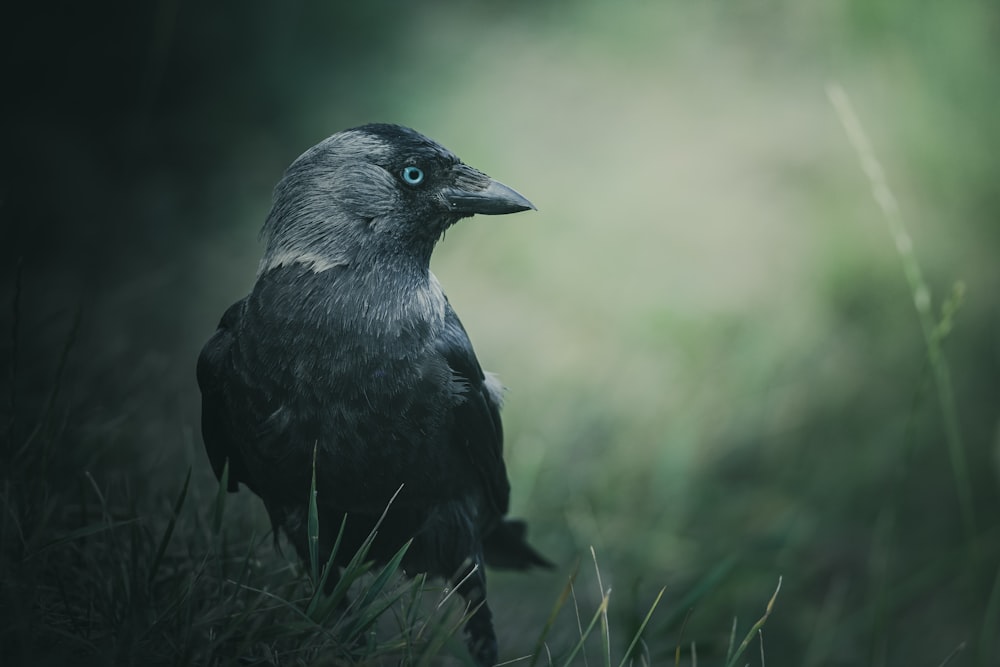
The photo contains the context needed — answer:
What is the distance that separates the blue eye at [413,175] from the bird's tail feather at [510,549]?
1.23m

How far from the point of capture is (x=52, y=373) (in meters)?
2.89

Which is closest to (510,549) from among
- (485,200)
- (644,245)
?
(485,200)

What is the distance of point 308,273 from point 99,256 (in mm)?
2188

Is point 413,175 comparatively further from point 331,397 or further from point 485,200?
point 331,397

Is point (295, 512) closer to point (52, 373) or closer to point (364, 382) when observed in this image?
point (364, 382)

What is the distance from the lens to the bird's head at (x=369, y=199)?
79.0 inches

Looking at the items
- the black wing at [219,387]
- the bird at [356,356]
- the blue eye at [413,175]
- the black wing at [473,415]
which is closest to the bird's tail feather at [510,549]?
the black wing at [473,415]

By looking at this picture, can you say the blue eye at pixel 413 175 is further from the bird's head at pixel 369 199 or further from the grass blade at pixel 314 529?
the grass blade at pixel 314 529

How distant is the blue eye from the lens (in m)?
2.03

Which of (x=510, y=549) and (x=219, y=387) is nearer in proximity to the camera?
(x=219, y=387)

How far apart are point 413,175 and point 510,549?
4.57 ft

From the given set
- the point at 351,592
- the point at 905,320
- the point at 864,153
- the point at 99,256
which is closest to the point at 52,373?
the point at 99,256

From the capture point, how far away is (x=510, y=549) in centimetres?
283

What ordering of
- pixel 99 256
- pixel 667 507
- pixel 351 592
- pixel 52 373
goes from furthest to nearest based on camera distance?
pixel 667 507 < pixel 99 256 < pixel 52 373 < pixel 351 592
